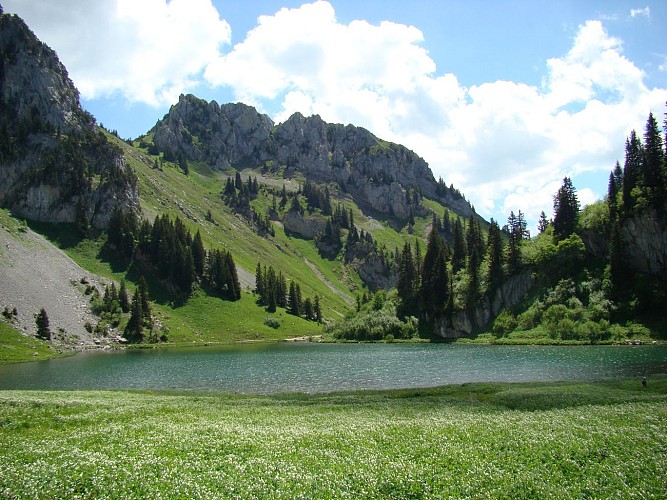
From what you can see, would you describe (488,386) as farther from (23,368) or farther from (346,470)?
(23,368)

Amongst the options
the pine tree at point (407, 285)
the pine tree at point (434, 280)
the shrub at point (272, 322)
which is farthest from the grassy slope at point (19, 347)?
the pine tree at point (434, 280)

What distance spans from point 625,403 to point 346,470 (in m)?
28.8

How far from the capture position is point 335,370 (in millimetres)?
77812

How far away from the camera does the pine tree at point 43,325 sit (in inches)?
4537

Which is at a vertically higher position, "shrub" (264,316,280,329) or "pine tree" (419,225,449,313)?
"pine tree" (419,225,449,313)

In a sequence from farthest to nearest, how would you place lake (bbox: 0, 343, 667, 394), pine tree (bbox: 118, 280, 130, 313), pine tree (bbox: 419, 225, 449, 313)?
1. pine tree (bbox: 118, 280, 130, 313)
2. pine tree (bbox: 419, 225, 449, 313)
3. lake (bbox: 0, 343, 667, 394)

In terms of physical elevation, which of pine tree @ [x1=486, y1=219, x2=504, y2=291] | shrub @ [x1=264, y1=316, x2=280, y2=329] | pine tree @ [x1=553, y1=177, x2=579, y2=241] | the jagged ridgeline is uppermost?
the jagged ridgeline

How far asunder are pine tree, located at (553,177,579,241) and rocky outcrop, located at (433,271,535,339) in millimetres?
18413

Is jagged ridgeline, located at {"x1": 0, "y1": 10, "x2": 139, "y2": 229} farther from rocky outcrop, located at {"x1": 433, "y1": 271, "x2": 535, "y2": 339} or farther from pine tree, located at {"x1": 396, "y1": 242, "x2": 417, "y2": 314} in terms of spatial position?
rocky outcrop, located at {"x1": 433, "y1": 271, "x2": 535, "y2": 339}

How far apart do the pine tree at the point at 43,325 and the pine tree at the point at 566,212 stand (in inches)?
6141

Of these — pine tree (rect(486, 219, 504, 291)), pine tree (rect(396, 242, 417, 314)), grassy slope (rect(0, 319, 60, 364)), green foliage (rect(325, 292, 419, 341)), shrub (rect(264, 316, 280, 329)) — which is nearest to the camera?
grassy slope (rect(0, 319, 60, 364))

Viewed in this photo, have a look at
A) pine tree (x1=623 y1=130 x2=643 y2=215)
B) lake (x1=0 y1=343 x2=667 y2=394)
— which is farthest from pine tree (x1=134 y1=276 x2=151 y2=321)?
pine tree (x1=623 y1=130 x2=643 y2=215)

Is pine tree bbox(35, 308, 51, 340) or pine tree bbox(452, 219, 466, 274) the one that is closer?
pine tree bbox(35, 308, 51, 340)

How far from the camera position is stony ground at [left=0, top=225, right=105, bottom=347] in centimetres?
12081
